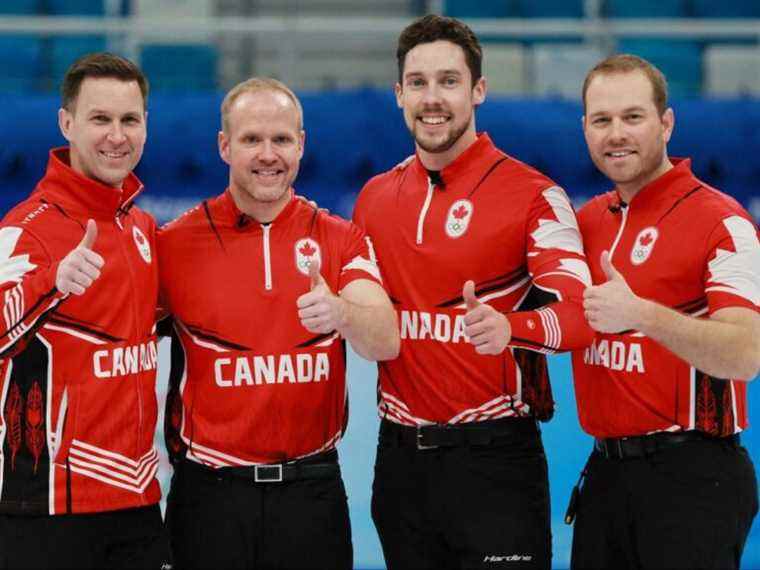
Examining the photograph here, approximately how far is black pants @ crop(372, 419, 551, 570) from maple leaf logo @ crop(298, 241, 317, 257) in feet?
2.59

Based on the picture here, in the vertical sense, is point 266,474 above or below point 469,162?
below

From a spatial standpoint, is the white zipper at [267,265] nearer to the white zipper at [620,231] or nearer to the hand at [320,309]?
the hand at [320,309]

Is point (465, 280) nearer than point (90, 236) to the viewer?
No

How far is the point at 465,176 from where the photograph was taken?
15.3 feet

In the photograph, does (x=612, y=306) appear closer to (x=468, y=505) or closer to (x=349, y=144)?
(x=468, y=505)

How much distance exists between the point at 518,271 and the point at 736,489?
1.10 m

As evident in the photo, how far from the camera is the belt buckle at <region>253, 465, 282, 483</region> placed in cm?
432

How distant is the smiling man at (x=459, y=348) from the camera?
4445 mm

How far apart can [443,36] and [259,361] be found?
4.68 ft

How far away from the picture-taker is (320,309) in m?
3.93

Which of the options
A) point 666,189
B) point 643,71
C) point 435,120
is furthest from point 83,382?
point 643,71

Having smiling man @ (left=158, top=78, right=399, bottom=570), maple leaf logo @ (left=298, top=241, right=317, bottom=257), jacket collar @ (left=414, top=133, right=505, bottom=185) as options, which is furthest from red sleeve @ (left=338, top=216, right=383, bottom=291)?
jacket collar @ (left=414, top=133, right=505, bottom=185)

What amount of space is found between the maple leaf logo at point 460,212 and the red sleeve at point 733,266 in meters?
0.91

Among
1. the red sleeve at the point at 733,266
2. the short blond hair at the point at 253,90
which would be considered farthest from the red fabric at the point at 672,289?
the short blond hair at the point at 253,90
